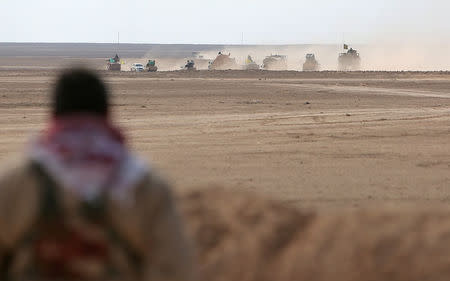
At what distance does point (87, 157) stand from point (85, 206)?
160mm

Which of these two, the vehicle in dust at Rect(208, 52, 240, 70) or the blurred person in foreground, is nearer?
the blurred person in foreground

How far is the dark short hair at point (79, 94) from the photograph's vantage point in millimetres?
2879

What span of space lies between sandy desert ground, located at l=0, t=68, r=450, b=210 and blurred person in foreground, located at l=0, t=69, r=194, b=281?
184 inches

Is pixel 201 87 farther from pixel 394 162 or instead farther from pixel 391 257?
pixel 391 257

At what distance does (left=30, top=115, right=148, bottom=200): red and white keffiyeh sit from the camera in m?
2.84

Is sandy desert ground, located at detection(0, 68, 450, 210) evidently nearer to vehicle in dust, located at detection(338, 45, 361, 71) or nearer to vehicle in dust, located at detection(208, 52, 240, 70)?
vehicle in dust, located at detection(338, 45, 361, 71)

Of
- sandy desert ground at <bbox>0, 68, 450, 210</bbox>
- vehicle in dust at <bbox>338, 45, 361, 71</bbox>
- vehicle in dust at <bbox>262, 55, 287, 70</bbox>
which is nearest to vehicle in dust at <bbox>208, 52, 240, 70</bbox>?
vehicle in dust at <bbox>262, 55, 287, 70</bbox>

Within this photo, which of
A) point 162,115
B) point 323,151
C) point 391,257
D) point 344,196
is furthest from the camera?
A: point 162,115

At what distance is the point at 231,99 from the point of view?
2936cm

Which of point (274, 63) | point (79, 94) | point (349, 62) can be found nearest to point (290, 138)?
point (79, 94)

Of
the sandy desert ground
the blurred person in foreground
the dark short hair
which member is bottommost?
the sandy desert ground

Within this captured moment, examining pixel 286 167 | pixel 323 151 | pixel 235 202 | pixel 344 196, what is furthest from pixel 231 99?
pixel 235 202

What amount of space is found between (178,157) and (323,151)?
2648mm

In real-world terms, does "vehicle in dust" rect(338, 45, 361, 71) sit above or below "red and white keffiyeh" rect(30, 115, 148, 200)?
below
